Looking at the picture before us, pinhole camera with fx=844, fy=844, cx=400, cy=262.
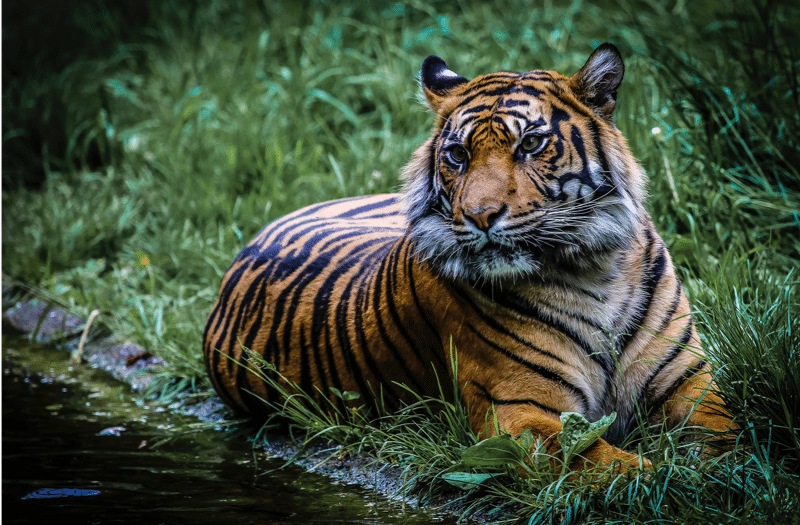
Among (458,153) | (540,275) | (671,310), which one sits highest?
(458,153)

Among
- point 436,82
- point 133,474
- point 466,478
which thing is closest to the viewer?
point 466,478

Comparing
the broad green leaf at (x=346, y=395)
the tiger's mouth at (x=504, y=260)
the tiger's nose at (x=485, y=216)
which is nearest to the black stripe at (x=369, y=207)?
the broad green leaf at (x=346, y=395)

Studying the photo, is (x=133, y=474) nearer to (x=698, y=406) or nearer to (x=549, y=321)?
(x=549, y=321)

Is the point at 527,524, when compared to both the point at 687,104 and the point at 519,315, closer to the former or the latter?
the point at 519,315

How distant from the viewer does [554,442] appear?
2541 mm

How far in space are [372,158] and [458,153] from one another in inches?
108

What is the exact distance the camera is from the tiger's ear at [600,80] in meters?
2.69

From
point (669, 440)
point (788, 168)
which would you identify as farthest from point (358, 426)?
point (788, 168)

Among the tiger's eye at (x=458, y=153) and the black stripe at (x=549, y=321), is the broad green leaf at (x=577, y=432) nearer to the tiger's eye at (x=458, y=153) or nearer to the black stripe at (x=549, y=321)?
the black stripe at (x=549, y=321)

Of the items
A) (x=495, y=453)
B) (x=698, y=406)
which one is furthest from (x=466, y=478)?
(x=698, y=406)

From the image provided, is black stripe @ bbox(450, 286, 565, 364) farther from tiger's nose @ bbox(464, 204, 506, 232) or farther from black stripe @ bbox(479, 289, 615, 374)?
tiger's nose @ bbox(464, 204, 506, 232)

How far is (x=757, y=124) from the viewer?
4.36 m

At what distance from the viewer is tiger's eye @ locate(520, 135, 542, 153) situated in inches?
104

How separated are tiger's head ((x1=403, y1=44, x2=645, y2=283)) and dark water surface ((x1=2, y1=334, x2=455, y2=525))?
2.80 ft
